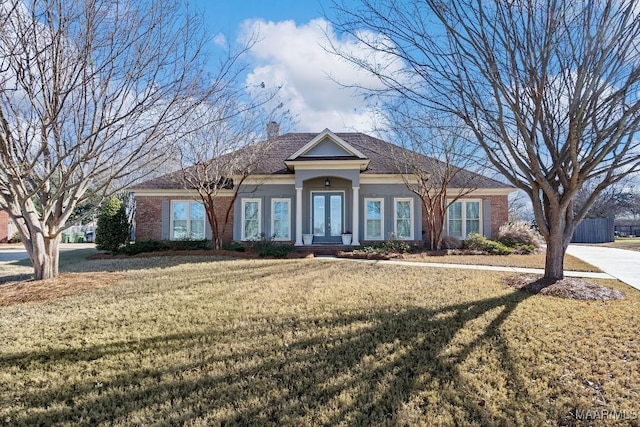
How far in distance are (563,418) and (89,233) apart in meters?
41.5

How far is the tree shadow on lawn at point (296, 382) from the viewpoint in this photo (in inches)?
123

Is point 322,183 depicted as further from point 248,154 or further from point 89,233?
point 89,233

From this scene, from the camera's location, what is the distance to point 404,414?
3.09 meters

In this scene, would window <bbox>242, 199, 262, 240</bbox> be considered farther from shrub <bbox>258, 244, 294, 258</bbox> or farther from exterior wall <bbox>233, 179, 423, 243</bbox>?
shrub <bbox>258, 244, 294, 258</bbox>

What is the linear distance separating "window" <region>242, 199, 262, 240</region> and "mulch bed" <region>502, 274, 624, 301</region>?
11.8 metres

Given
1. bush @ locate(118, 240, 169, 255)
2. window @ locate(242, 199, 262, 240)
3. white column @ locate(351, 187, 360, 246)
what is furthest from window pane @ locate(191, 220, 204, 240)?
white column @ locate(351, 187, 360, 246)

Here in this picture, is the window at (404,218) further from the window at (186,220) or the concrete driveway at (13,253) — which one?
the concrete driveway at (13,253)

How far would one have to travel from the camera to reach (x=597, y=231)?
89.6 feet

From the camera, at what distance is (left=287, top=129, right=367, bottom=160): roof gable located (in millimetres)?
15969

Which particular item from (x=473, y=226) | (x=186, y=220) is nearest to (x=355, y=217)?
(x=473, y=226)

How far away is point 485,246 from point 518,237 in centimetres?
283

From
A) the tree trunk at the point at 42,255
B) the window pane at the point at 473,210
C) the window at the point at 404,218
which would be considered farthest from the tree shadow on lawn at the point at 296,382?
the window pane at the point at 473,210

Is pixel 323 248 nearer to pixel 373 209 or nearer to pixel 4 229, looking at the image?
pixel 373 209

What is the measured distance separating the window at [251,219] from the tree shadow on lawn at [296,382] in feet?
40.8
